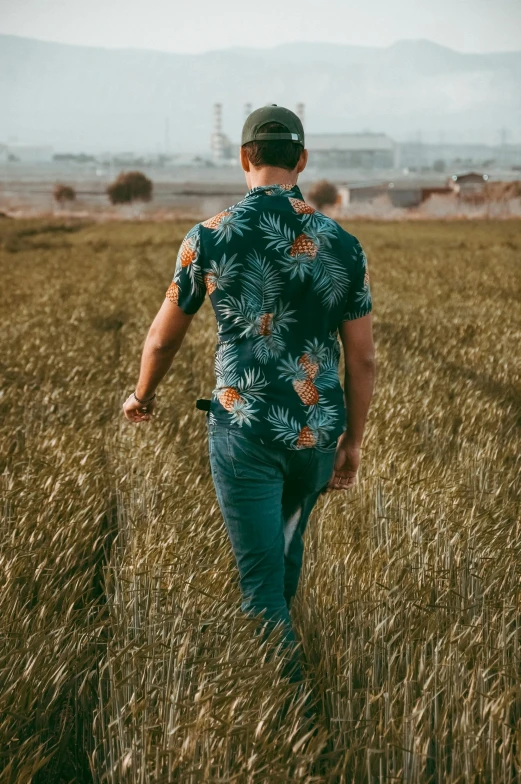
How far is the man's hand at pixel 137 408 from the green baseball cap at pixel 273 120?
797 mm

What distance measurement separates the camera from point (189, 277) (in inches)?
91.6

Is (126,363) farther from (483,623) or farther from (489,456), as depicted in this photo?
→ (483,623)

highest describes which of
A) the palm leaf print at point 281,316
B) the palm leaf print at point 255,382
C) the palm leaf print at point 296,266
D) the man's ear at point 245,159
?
the man's ear at point 245,159

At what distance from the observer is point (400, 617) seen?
9.02 feet

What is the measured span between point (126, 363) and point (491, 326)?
4304 millimetres

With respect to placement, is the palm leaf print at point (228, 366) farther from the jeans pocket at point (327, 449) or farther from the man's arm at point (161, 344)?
the jeans pocket at point (327, 449)

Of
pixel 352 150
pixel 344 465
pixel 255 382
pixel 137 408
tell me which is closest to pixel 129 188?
pixel 352 150

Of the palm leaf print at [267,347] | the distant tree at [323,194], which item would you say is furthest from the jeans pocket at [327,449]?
the distant tree at [323,194]

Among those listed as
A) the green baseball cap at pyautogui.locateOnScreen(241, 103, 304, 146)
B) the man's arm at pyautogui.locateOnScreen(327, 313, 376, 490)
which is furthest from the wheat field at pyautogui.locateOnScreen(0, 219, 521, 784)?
the green baseball cap at pyautogui.locateOnScreen(241, 103, 304, 146)

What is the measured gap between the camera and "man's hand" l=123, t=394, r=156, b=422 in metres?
2.66

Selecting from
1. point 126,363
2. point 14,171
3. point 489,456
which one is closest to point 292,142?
point 489,456

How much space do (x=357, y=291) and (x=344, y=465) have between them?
1.73 ft

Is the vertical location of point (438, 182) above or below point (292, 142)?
below

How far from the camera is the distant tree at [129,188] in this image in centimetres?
7831
